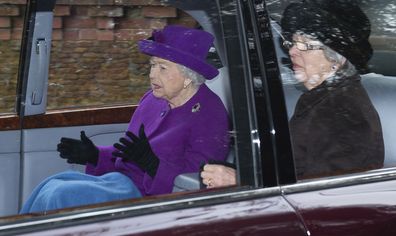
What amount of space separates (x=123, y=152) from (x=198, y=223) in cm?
79

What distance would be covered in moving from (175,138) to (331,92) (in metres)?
0.65

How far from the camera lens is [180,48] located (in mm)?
3047

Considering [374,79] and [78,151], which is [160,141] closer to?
[78,151]

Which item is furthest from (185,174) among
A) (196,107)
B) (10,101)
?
(10,101)

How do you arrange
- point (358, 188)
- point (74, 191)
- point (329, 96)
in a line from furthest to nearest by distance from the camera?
1. point (74, 191)
2. point (329, 96)
3. point (358, 188)

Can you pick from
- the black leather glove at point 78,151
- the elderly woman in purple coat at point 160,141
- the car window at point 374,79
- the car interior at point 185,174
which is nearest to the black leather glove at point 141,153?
the elderly woman in purple coat at point 160,141

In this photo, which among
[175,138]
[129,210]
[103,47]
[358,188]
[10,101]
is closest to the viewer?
[129,210]

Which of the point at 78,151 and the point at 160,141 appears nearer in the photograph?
the point at 160,141

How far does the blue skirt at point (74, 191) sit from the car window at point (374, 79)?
0.58 metres

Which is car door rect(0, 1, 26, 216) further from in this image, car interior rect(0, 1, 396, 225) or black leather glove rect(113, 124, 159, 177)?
black leather glove rect(113, 124, 159, 177)

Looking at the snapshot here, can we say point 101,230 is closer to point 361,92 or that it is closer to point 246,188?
point 246,188

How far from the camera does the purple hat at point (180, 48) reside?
9.71ft

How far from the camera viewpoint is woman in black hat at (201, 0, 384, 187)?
2.40m

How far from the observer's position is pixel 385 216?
2.30 metres
